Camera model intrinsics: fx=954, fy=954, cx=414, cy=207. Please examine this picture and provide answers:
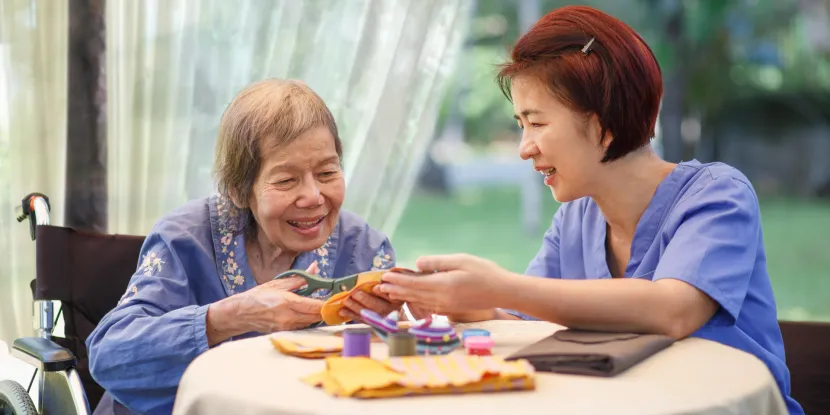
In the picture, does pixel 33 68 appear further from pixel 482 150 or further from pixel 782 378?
pixel 482 150

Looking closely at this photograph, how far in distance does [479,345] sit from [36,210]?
131cm

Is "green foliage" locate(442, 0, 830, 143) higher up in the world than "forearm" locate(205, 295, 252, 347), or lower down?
higher up

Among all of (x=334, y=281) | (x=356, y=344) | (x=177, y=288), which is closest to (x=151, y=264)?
(x=177, y=288)

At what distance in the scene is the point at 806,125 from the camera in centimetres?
573

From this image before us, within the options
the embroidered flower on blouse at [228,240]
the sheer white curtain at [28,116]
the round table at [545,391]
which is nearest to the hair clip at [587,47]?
the round table at [545,391]

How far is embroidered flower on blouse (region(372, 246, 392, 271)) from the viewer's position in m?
2.03

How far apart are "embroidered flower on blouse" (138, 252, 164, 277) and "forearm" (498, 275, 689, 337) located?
742mm

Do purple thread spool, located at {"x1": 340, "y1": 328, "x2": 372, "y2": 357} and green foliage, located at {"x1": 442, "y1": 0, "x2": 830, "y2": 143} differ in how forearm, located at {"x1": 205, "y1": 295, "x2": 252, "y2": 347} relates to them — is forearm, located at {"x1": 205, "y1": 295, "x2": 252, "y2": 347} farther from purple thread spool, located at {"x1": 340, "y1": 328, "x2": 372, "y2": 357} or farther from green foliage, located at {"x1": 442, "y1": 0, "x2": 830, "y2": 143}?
green foliage, located at {"x1": 442, "y1": 0, "x2": 830, "y2": 143}

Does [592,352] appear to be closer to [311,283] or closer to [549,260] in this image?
[311,283]

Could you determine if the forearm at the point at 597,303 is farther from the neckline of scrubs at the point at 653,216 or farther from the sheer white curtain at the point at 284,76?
the sheer white curtain at the point at 284,76

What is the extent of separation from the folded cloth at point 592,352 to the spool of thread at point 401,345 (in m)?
0.14

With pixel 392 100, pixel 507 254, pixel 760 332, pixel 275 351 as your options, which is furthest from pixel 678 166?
pixel 507 254

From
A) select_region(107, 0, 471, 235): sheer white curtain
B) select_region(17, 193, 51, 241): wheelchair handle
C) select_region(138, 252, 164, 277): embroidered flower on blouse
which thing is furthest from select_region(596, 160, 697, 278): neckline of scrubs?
select_region(107, 0, 471, 235): sheer white curtain

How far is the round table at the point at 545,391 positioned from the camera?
44.9 inches
